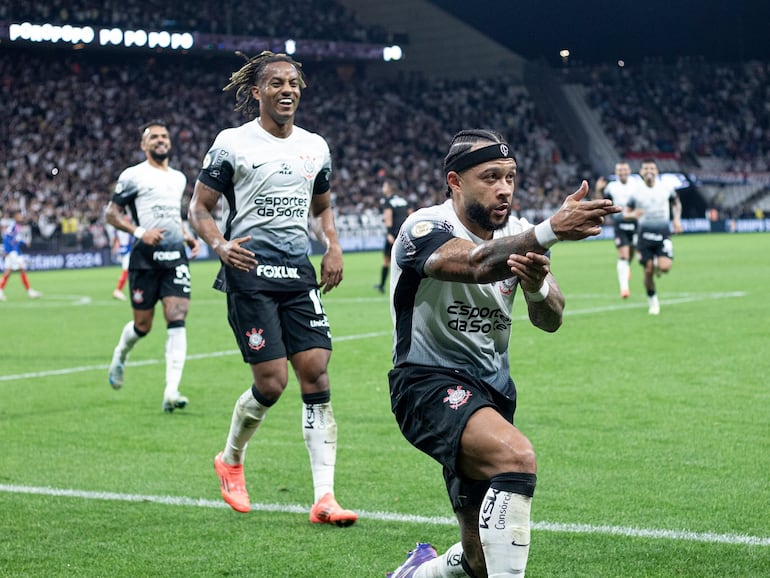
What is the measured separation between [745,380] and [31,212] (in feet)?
110

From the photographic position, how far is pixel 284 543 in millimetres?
5820

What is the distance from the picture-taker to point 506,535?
4.00m

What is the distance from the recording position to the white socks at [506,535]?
4.00 meters

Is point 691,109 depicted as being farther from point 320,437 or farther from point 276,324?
point 320,437

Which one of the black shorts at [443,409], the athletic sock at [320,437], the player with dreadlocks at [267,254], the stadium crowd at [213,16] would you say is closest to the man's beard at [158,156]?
the player with dreadlocks at [267,254]

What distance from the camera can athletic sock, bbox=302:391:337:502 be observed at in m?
6.41

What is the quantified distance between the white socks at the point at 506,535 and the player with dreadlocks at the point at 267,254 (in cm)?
258

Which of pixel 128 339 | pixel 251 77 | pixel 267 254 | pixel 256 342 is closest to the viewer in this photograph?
pixel 256 342

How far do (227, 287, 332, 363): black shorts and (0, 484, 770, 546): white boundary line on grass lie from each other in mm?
873

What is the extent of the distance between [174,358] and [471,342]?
19.7ft

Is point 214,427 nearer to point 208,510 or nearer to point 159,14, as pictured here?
point 208,510

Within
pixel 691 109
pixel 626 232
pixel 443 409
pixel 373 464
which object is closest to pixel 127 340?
pixel 373 464

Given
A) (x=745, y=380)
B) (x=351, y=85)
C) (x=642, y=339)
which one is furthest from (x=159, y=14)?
(x=745, y=380)

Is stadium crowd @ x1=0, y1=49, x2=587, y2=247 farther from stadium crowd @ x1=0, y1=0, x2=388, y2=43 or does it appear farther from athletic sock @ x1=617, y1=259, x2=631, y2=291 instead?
athletic sock @ x1=617, y1=259, x2=631, y2=291
